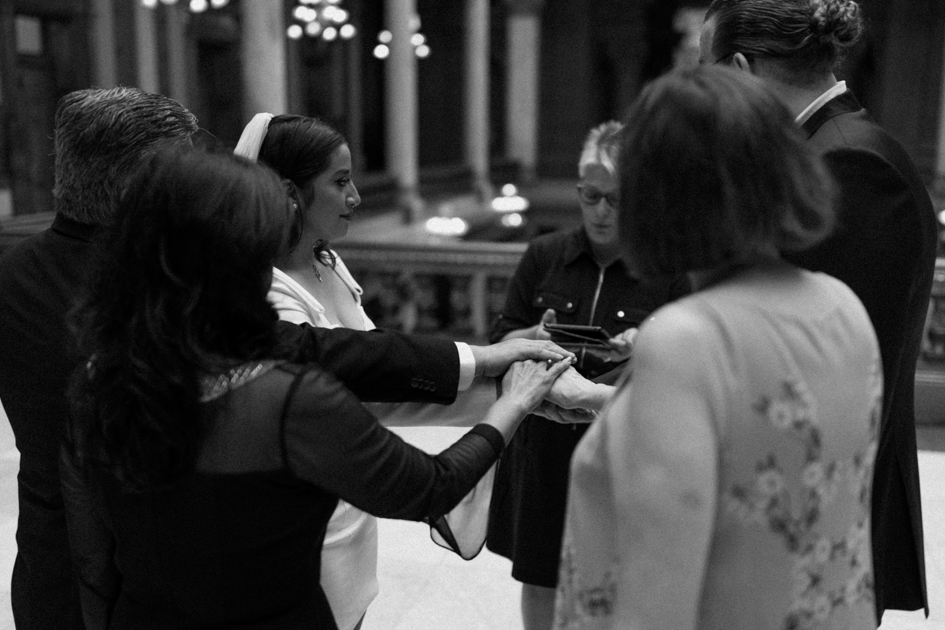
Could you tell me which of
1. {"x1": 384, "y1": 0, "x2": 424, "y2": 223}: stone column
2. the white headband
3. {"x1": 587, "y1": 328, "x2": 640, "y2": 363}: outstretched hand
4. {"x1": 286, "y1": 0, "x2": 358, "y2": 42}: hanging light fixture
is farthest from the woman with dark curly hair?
{"x1": 384, "y1": 0, "x2": 424, "y2": 223}: stone column

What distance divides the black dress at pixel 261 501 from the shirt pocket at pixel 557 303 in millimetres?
1254

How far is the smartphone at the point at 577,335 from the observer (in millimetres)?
2318

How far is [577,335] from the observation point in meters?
2.33

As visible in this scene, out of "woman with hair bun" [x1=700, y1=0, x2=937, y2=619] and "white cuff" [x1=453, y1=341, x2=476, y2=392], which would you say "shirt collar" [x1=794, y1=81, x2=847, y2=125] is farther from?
"white cuff" [x1=453, y1=341, x2=476, y2=392]

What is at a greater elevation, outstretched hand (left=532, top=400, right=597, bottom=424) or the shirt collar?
the shirt collar

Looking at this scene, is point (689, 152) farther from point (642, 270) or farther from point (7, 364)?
→ point (7, 364)

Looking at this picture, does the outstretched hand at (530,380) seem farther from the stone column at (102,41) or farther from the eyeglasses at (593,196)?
the stone column at (102,41)

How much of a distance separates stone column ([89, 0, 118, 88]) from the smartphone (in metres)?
10.6

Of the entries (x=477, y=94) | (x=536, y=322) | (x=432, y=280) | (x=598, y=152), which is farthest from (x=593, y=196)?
(x=477, y=94)

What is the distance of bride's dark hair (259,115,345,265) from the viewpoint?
2.07 meters

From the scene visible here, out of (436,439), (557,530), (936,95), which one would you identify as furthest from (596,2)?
(557,530)

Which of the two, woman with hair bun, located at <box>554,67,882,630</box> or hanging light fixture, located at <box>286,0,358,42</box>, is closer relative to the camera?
woman with hair bun, located at <box>554,67,882,630</box>

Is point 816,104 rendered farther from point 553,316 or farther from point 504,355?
point 553,316

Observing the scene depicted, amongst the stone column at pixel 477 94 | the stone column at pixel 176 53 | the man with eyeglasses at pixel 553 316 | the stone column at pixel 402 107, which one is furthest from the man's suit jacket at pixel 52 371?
the stone column at pixel 477 94
